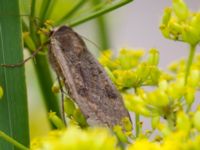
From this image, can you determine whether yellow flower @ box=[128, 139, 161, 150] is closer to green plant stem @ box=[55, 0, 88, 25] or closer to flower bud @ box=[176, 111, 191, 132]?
flower bud @ box=[176, 111, 191, 132]

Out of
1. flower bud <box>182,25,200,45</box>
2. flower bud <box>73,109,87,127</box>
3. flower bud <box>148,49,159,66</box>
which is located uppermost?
flower bud <box>182,25,200,45</box>

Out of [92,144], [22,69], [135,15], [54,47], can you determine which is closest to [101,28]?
[54,47]

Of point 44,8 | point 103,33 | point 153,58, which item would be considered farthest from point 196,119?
point 103,33

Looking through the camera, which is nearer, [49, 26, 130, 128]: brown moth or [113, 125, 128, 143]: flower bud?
[113, 125, 128, 143]: flower bud

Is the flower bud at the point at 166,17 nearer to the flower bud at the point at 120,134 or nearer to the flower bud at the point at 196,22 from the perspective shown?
the flower bud at the point at 196,22

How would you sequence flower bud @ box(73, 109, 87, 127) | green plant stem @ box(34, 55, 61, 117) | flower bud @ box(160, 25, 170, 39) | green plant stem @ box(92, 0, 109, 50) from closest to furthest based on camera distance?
flower bud @ box(73, 109, 87, 127)
flower bud @ box(160, 25, 170, 39)
green plant stem @ box(34, 55, 61, 117)
green plant stem @ box(92, 0, 109, 50)

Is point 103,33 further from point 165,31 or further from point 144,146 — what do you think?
point 144,146

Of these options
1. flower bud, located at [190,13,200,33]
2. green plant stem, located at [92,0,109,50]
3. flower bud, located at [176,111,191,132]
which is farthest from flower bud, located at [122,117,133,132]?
green plant stem, located at [92,0,109,50]
